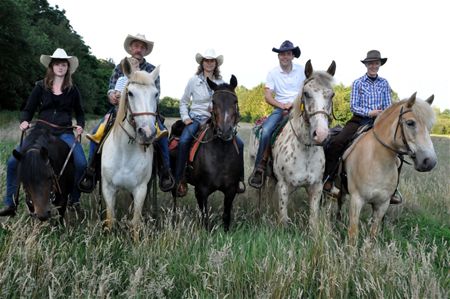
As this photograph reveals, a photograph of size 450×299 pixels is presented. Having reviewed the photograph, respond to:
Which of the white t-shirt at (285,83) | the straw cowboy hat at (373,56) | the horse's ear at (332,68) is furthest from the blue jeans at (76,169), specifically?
the straw cowboy hat at (373,56)

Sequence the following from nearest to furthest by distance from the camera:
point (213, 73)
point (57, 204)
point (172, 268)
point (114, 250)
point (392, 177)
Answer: point (172, 268) → point (114, 250) → point (392, 177) → point (57, 204) → point (213, 73)

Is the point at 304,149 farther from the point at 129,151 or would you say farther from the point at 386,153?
the point at 129,151

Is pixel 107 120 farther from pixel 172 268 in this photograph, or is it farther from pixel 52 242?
pixel 172 268

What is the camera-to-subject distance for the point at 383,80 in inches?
268

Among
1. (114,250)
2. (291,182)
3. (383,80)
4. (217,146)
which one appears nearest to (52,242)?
(114,250)

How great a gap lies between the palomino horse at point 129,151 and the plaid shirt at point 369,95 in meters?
3.53

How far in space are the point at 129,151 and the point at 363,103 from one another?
161 inches

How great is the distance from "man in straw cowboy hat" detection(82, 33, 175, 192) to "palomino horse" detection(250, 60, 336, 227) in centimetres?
172

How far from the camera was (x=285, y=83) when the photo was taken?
6836mm

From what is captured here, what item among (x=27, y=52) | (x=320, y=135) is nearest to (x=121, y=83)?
(x=320, y=135)

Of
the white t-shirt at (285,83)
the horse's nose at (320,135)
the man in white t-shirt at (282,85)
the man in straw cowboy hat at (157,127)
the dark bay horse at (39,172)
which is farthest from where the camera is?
the white t-shirt at (285,83)

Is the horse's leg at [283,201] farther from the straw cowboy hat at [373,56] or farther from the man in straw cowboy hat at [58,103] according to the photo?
the man in straw cowboy hat at [58,103]

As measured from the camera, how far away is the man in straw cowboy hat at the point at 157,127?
229 inches

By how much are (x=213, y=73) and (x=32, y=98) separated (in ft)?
9.55
